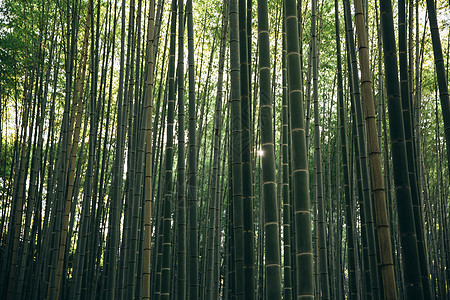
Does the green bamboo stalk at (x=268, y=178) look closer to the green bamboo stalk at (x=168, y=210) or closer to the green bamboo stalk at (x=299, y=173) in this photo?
the green bamboo stalk at (x=299, y=173)

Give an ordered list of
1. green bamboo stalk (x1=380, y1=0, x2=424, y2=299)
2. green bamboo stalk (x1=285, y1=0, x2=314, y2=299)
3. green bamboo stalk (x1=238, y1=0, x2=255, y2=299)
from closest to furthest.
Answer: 1. green bamboo stalk (x1=285, y1=0, x2=314, y2=299)
2. green bamboo stalk (x1=380, y1=0, x2=424, y2=299)
3. green bamboo stalk (x1=238, y1=0, x2=255, y2=299)

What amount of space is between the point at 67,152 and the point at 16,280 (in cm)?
187

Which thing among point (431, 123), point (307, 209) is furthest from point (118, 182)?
point (431, 123)

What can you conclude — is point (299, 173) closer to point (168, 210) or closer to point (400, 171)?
point (400, 171)

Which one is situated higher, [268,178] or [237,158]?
[237,158]

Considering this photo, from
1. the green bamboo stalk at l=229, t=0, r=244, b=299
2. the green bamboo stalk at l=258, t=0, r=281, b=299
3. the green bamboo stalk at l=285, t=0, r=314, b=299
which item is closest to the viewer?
the green bamboo stalk at l=285, t=0, r=314, b=299

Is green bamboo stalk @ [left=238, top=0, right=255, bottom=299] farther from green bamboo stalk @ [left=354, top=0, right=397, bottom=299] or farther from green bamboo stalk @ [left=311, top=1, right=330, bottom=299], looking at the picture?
green bamboo stalk @ [left=311, top=1, right=330, bottom=299]

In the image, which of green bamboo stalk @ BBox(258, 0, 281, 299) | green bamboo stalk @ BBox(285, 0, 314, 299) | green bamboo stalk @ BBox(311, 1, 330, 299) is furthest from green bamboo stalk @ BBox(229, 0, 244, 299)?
green bamboo stalk @ BBox(311, 1, 330, 299)

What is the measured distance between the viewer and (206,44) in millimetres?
7230

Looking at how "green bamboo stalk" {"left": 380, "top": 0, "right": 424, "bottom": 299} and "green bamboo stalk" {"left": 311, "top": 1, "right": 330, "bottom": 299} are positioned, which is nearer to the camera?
"green bamboo stalk" {"left": 380, "top": 0, "right": 424, "bottom": 299}

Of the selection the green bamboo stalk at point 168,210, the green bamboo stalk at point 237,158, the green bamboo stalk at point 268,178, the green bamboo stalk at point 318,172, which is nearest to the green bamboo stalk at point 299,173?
the green bamboo stalk at point 268,178

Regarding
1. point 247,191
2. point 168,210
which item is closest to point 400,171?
point 247,191

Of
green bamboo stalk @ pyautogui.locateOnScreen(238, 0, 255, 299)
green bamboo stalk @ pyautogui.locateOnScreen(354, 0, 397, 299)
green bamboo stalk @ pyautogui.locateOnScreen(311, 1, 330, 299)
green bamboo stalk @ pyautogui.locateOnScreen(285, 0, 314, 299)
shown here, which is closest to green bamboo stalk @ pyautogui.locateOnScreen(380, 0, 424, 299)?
green bamboo stalk @ pyautogui.locateOnScreen(354, 0, 397, 299)

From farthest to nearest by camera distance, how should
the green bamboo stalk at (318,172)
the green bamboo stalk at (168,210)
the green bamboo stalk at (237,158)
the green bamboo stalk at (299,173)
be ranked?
1. the green bamboo stalk at (318,172)
2. the green bamboo stalk at (168,210)
3. the green bamboo stalk at (237,158)
4. the green bamboo stalk at (299,173)
